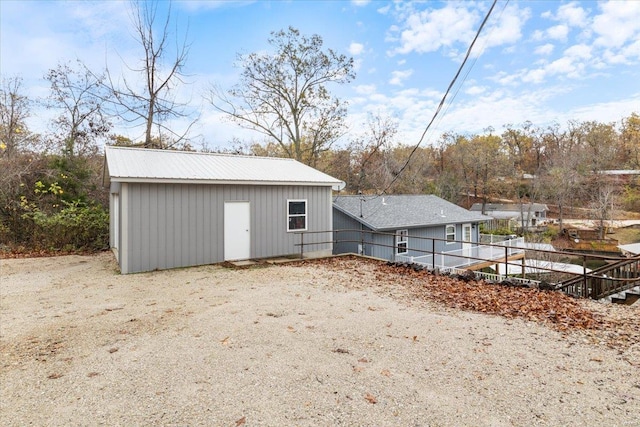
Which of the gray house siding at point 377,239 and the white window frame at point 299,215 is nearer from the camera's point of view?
the white window frame at point 299,215

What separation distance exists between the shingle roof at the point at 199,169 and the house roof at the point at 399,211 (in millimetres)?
5188

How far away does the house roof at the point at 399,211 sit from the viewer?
658 inches

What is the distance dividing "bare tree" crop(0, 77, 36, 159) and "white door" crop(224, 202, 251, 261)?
11894mm

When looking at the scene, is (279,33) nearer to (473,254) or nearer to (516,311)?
(473,254)

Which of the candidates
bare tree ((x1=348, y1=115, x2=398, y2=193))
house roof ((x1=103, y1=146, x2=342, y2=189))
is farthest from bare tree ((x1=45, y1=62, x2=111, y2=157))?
bare tree ((x1=348, y1=115, x2=398, y2=193))

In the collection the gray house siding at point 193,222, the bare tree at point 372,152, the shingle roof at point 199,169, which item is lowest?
the gray house siding at point 193,222

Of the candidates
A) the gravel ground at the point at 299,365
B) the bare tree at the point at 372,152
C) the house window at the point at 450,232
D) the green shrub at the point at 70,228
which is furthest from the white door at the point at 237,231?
the bare tree at the point at 372,152

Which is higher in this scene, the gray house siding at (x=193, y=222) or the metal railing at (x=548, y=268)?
the gray house siding at (x=193, y=222)

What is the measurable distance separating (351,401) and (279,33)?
2184cm

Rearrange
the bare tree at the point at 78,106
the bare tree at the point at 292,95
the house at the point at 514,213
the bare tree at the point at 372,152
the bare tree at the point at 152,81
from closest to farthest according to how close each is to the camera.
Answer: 1. the bare tree at the point at 152,81
2. the bare tree at the point at 78,106
3. the bare tree at the point at 292,95
4. the bare tree at the point at 372,152
5. the house at the point at 514,213

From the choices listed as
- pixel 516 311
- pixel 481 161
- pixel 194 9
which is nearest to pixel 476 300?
pixel 516 311

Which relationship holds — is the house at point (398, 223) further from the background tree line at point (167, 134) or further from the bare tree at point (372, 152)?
the bare tree at point (372, 152)

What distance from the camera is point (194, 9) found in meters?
14.6

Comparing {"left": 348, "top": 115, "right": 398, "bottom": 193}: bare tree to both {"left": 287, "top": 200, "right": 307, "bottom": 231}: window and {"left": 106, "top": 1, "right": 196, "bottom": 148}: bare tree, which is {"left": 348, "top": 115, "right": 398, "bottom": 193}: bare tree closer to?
{"left": 106, "top": 1, "right": 196, "bottom": 148}: bare tree
